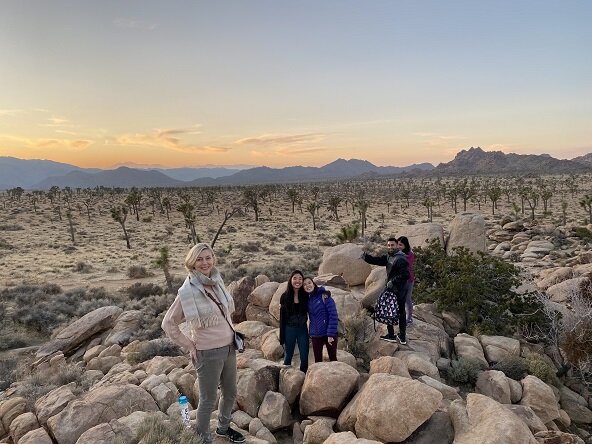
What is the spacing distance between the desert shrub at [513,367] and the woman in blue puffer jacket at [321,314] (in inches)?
137

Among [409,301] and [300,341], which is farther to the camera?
[409,301]

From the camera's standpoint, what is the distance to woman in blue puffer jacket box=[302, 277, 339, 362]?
261 inches

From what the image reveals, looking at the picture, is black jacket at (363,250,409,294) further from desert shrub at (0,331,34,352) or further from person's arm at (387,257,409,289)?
desert shrub at (0,331,34,352)

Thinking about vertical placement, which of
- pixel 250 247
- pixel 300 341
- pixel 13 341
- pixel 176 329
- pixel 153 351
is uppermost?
pixel 176 329

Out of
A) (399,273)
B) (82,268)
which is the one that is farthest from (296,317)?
(82,268)

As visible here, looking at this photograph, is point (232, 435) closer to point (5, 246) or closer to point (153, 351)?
point (153, 351)

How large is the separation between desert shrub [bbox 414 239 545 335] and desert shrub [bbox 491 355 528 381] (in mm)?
1323

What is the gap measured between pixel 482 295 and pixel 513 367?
2766mm

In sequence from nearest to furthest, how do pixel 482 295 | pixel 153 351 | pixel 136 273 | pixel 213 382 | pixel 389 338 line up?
pixel 213 382, pixel 389 338, pixel 153 351, pixel 482 295, pixel 136 273

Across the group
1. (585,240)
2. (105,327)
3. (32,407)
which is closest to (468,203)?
(585,240)

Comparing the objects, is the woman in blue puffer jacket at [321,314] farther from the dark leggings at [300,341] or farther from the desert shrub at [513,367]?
the desert shrub at [513,367]

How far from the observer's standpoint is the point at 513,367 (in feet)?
25.3

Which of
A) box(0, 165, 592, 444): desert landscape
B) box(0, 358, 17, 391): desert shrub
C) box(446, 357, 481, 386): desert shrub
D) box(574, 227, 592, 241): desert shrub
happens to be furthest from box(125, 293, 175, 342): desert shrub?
box(574, 227, 592, 241): desert shrub

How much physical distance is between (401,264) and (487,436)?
10.4 feet
